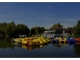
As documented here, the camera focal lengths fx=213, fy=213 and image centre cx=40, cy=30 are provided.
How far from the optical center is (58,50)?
576 centimetres

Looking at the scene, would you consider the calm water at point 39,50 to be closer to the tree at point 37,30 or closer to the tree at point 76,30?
the tree at point 76,30

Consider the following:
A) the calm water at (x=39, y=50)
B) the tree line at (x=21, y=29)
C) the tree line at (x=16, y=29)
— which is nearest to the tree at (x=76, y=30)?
the tree line at (x=21, y=29)

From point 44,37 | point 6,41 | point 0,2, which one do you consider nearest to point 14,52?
point 6,41

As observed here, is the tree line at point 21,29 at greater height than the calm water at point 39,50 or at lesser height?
greater

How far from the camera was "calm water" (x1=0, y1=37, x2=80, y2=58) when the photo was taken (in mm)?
5500

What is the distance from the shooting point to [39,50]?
18.7ft

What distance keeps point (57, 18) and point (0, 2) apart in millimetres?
1530

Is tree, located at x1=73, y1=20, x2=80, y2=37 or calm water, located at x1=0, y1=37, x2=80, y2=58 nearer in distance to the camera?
calm water, located at x1=0, y1=37, x2=80, y2=58

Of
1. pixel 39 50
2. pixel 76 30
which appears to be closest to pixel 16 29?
pixel 39 50

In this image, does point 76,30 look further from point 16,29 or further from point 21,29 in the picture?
point 16,29

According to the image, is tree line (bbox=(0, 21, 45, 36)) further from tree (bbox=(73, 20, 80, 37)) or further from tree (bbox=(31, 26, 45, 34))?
tree (bbox=(73, 20, 80, 37))

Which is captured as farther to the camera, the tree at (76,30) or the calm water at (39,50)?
the tree at (76,30)

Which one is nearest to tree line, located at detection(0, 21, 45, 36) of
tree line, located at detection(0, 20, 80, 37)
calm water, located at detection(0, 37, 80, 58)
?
tree line, located at detection(0, 20, 80, 37)

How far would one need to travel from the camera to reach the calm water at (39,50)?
5500 millimetres
